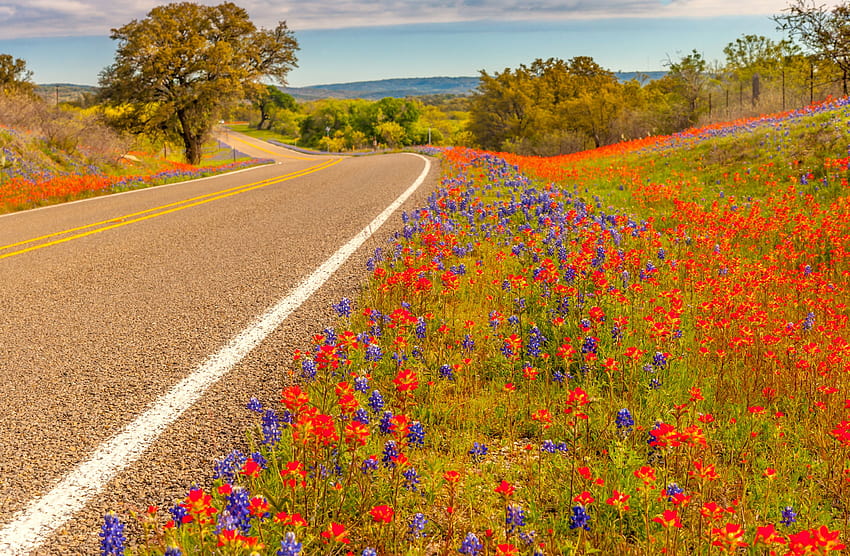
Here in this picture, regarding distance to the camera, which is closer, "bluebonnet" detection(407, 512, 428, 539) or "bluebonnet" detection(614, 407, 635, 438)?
"bluebonnet" detection(407, 512, 428, 539)

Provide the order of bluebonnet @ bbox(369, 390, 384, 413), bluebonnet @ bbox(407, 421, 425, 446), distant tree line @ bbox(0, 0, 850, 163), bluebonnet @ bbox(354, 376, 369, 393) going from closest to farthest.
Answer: bluebonnet @ bbox(407, 421, 425, 446) → bluebonnet @ bbox(369, 390, 384, 413) → bluebonnet @ bbox(354, 376, 369, 393) → distant tree line @ bbox(0, 0, 850, 163)

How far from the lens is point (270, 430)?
2.70 m

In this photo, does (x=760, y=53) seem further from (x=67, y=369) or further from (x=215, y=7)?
(x=67, y=369)

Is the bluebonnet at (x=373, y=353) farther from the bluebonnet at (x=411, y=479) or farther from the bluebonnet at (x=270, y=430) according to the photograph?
the bluebonnet at (x=411, y=479)

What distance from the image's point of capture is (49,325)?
14.6ft

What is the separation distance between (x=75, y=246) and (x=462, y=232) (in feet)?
15.1

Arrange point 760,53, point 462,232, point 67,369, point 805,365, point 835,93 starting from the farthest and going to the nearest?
1. point 760,53
2. point 835,93
3. point 462,232
4. point 67,369
5. point 805,365

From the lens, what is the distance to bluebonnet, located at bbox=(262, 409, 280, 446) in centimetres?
270

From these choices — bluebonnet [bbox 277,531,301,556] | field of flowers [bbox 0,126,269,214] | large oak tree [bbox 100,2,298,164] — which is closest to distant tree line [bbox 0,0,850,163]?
large oak tree [bbox 100,2,298,164]

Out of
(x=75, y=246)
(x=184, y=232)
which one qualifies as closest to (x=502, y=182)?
(x=184, y=232)

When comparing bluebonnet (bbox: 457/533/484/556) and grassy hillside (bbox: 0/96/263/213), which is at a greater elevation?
grassy hillside (bbox: 0/96/263/213)

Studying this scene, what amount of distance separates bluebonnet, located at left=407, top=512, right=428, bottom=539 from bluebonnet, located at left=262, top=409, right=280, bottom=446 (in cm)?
76

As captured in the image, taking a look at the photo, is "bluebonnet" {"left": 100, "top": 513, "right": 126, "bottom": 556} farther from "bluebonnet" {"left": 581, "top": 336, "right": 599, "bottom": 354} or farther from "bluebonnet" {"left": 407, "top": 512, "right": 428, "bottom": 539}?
"bluebonnet" {"left": 581, "top": 336, "right": 599, "bottom": 354}

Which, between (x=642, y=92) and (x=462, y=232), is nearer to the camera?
(x=462, y=232)
